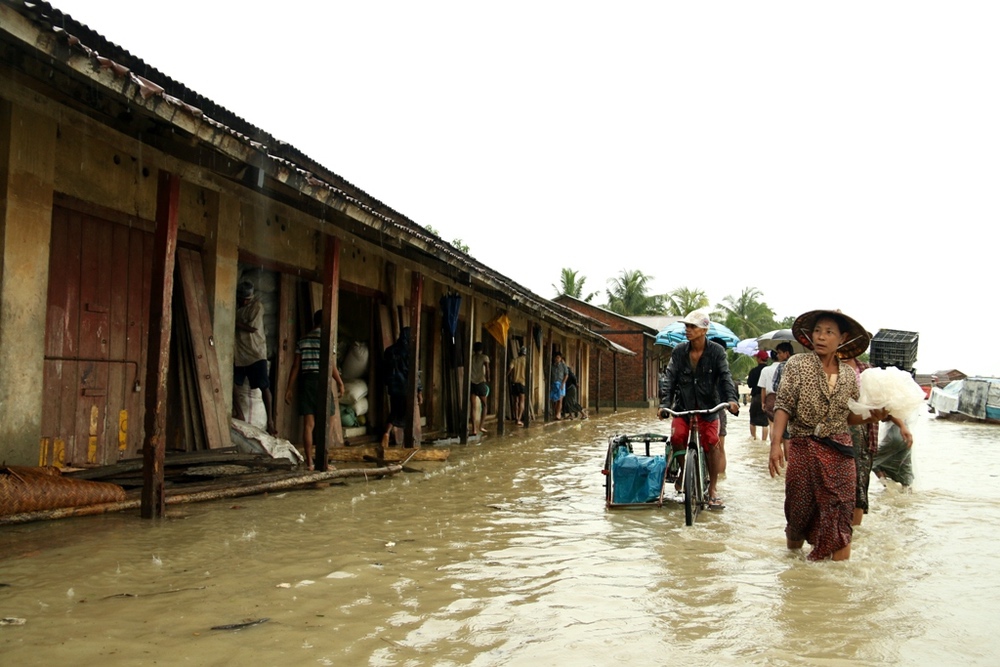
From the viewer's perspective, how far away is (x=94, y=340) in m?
6.85

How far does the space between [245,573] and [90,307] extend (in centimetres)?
352

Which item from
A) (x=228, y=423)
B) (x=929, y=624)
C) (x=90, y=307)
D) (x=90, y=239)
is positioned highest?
(x=90, y=239)

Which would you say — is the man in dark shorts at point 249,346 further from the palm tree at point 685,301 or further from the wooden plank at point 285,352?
the palm tree at point 685,301

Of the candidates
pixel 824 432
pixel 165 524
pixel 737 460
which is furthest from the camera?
pixel 737 460

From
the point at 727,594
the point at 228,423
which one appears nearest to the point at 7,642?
the point at 727,594

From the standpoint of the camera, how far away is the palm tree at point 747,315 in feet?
171

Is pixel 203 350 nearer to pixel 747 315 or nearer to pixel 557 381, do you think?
pixel 557 381

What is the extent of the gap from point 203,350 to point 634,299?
45.4 metres

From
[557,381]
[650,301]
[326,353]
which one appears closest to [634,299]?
[650,301]

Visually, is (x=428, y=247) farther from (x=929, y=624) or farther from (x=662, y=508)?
(x=929, y=624)

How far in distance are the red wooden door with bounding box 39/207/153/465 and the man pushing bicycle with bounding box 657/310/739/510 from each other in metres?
4.72

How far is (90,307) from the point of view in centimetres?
678

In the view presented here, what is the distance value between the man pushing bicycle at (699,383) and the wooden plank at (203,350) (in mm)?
4293

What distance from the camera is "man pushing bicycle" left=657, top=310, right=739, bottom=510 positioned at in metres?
6.73
